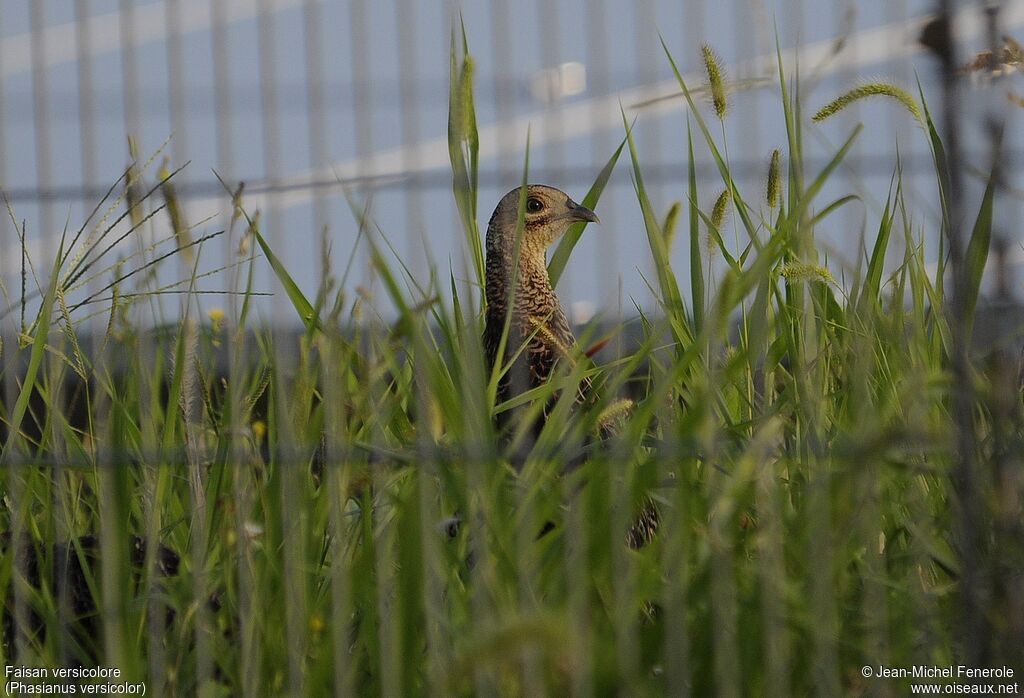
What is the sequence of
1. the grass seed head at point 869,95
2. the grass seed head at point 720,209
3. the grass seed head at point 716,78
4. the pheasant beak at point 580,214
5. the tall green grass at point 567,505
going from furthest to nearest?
the pheasant beak at point 580,214, the grass seed head at point 720,209, the grass seed head at point 716,78, the grass seed head at point 869,95, the tall green grass at point 567,505

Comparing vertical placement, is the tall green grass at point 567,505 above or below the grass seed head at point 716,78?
below

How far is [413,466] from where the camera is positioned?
1510 mm

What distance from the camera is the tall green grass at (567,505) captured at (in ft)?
4.26

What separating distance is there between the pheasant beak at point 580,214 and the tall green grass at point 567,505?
15.6 inches

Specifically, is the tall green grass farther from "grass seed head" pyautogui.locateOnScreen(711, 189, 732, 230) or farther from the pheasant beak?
the pheasant beak

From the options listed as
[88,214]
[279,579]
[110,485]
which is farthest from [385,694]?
[88,214]

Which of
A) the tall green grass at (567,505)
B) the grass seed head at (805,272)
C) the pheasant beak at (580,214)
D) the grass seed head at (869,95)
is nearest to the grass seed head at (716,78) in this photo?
the tall green grass at (567,505)

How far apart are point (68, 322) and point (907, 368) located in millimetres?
1135

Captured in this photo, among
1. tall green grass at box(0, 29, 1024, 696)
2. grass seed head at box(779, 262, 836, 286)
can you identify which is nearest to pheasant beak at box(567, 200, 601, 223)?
tall green grass at box(0, 29, 1024, 696)

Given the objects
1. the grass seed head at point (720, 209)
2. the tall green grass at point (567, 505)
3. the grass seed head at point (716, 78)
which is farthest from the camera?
the grass seed head at point (720, 209)

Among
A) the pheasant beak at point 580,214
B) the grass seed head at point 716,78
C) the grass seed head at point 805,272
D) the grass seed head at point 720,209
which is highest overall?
the grass seed head at point 716,78

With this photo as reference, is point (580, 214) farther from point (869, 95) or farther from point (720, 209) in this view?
point (869, 95)

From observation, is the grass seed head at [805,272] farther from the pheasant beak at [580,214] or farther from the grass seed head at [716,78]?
the pheasant beak at [580,214]

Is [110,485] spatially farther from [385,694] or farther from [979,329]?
[979,329]
